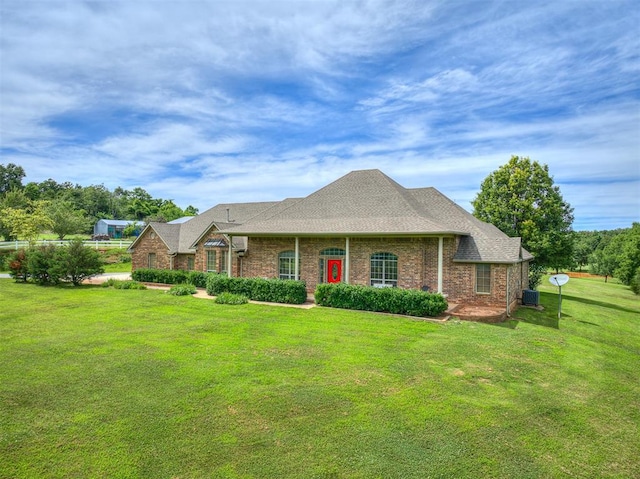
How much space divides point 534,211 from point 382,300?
1895cm

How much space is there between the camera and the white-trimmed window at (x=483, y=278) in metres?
15.3

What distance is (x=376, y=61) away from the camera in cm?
1587

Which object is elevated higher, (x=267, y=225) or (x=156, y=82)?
(x=156, y=82)

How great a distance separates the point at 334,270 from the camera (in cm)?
1788

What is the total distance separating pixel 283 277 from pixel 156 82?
442 inches

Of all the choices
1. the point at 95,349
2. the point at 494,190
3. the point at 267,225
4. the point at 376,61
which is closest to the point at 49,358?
the point at 95,349

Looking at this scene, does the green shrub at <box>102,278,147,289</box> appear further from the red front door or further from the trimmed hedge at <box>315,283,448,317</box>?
the trimmed hedge at <box>315,283,448,317</box>

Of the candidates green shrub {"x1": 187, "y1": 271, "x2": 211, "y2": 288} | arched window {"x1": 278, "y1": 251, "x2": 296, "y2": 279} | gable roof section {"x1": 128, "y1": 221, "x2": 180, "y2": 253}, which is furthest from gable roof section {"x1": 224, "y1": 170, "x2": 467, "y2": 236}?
gable roof section {"x1": 128, "y1": 221, "x2": 180, "y2": 253}

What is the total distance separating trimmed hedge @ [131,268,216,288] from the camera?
67.8 feet

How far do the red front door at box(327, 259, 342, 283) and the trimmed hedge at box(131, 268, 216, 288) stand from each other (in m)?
7.66

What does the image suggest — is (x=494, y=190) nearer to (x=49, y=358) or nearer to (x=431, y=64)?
(x=431, y=64)

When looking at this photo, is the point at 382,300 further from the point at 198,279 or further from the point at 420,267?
the point at 198,279

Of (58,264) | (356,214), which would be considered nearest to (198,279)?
(58,264)

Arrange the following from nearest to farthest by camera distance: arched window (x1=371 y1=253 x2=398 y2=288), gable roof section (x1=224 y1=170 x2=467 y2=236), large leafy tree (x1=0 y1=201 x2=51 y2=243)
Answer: gable roof section (x1=224 y1=170 x2=467 y2=236) → arched window (x1=371 y1=253 x2=398 y2=288) → large leafy tree (x1=0 y1=201 x2=51 y2=243)
